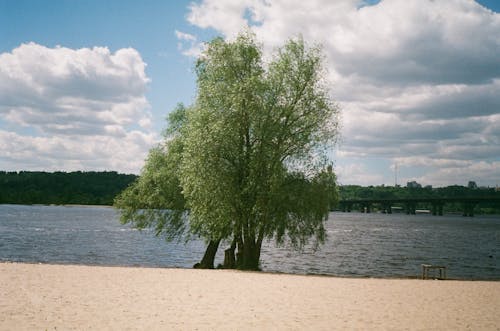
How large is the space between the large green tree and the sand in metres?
6.20

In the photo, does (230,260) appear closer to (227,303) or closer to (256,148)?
(256,148)

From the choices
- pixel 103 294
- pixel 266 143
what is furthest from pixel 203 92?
pixel 103 294

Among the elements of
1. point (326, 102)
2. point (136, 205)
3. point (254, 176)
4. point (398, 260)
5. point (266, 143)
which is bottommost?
point (398, 260)

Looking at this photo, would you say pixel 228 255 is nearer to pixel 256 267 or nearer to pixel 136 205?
pixel 256 267

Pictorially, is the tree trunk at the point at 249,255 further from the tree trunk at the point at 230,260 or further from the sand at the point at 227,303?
the sand at the point at 227,303

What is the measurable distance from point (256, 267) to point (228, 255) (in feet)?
13.5

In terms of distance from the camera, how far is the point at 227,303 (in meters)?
20.1

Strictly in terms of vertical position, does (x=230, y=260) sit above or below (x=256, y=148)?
below

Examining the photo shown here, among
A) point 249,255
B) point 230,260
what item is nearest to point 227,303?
point 249,255

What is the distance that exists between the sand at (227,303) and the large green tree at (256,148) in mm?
6195

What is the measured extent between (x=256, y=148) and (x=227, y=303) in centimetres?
1707

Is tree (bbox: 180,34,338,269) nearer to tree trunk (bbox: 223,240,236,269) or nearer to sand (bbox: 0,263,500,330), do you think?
tree trunk (bbox: 223,240,236,269)

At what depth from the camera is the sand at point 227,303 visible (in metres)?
16.2

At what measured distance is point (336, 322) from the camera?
1703 cm
